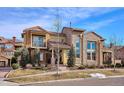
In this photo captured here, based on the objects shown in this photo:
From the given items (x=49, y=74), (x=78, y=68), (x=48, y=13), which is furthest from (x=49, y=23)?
(x=78, y=68)

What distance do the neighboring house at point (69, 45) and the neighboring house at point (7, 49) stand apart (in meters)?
0.91

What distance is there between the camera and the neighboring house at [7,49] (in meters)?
16.4

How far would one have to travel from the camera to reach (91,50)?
20.2 m

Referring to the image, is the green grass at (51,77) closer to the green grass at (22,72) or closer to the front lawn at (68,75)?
the front lawn at (68,75)

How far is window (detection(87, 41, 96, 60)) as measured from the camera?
20.0 m

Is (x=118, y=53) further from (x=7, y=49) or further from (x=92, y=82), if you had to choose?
(x=7, y=49)

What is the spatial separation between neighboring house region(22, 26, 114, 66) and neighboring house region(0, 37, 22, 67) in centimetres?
91

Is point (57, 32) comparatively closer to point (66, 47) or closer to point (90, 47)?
point (66, 47)

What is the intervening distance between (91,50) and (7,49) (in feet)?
18.4

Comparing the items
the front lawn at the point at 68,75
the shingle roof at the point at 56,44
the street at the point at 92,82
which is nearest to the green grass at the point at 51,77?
the front lawn at the point at 68,75

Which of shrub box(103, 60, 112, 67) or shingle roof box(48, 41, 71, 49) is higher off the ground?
shingle roof box(48, 41, 71, 49)

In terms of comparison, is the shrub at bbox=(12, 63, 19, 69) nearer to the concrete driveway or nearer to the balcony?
the concrete driveway

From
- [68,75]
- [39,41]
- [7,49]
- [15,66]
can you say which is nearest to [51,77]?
[68,75]

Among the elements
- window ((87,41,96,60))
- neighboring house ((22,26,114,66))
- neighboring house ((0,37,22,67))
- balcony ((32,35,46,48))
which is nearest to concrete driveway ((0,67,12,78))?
neighboring house ((0,37,22,67))
